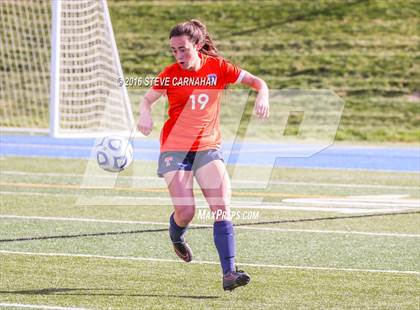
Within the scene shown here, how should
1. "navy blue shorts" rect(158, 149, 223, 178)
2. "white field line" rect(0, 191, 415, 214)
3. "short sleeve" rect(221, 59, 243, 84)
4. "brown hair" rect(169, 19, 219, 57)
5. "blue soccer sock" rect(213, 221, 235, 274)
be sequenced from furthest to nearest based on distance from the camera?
"white field line" rect(0, 191, 415, 214)
"short sleeve" rect(221, 59, 243, 84)
"navy blue shorts" rect(158, 149, 223, 178)
"brown hair" rect(169, 19, 219, 57)
"blue soccer sock" rect(213, 221, 235, 274)

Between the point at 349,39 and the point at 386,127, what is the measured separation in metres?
5.10

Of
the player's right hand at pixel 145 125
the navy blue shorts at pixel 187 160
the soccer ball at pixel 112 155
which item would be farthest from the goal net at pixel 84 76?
the player's right hand at pixel 145 125

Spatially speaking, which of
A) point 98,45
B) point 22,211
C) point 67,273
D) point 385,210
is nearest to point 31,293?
point 67,273

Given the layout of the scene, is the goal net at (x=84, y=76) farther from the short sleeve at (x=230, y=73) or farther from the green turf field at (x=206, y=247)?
the short sleeve at (x=230, y=73)

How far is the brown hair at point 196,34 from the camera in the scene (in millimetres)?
7059

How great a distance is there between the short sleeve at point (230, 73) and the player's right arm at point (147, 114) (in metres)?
0.51

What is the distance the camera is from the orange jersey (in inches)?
284

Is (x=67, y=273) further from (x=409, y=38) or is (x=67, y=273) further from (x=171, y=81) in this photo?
(x=409, y=38)

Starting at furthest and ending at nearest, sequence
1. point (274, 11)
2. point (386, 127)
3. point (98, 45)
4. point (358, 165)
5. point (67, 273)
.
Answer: point (274, 11) < point (386, 127) < point (98, 45) < point (358, 165) < point (67, 273)

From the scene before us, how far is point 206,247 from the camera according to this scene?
9141mm

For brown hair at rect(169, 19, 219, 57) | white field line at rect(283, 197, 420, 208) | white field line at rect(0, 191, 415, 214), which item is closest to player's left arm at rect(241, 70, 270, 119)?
brown hair at rect(169, 19, 219, 57)

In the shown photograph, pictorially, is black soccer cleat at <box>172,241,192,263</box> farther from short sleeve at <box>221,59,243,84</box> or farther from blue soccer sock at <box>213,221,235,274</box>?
short sleeve at <box>221,59,243,84</box>

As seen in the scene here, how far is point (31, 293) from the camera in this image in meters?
6.82

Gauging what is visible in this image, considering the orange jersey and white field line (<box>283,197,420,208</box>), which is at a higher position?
the orange jersey
